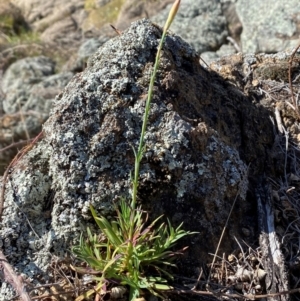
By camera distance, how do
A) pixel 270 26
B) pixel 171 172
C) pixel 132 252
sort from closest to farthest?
1. pixel 132 252
2. pixel 171 172
3. pixel 270 26

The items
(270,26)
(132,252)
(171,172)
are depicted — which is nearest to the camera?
(132,252)

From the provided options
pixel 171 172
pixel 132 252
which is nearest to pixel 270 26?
pixel 171 172

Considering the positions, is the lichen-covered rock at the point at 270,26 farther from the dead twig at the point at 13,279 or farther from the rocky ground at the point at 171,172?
the dead twig at the point at 13,279

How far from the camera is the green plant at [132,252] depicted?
200 cm

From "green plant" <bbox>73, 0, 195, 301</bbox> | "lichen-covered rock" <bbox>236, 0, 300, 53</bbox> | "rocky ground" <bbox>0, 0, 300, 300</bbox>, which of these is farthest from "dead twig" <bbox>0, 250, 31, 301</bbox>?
"lichen-covered rock" <bbox>236, 0, 300, 53</bbox>

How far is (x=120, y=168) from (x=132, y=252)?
36cm

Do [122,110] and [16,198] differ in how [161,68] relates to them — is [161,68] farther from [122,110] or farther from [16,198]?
[16,198]

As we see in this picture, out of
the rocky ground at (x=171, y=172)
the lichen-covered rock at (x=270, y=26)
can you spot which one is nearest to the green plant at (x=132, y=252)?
the rocky ground at (x=171, y=172)

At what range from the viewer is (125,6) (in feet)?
32.0

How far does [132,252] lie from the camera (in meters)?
2.00

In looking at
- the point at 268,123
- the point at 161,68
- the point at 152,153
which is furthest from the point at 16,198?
the point at 268,123

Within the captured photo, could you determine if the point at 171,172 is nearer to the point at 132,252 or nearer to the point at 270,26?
the point at 132,252

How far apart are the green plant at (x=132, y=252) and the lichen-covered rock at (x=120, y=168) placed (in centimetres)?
12

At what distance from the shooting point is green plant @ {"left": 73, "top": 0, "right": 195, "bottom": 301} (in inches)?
78.5
